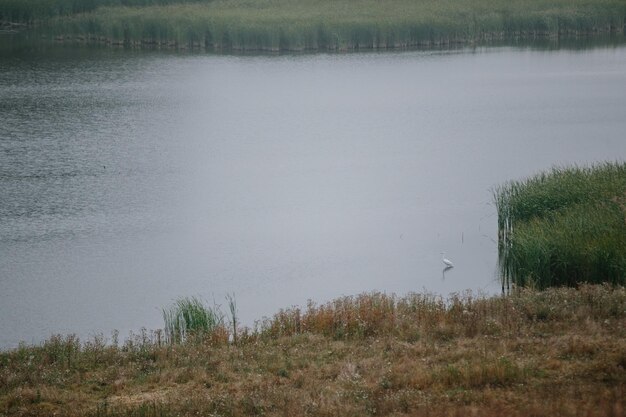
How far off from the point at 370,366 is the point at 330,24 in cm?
4415

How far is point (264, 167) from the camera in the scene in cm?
3156

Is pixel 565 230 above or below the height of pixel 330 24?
below

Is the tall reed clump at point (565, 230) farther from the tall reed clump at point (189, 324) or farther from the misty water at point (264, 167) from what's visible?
the tall reed clump at point (189, 324)

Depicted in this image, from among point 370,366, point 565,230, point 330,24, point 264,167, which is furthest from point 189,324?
point 330,24

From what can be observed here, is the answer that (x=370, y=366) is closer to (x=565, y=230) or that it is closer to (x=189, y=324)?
(x=189, y=324)

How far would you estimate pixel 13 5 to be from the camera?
65938mm

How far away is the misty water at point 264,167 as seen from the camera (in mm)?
20500

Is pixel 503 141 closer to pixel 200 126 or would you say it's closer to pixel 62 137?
pixel 200 126

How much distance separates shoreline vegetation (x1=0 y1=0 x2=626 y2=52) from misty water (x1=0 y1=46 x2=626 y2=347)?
216 cm

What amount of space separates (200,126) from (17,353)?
2512 centimetres

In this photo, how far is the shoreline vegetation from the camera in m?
54.4

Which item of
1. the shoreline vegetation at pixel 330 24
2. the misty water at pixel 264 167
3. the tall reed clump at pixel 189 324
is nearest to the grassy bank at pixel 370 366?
the tall reed clump at pixel 189 324

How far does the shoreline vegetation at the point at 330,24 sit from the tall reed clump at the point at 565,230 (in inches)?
1332

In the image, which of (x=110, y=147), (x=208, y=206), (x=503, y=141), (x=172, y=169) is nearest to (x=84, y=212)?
(x=208, y=206)
